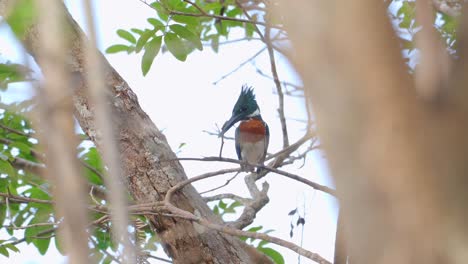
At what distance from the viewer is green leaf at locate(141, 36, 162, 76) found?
11.2 feet

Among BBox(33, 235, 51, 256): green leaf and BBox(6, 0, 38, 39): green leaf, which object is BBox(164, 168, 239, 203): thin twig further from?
BBox(33, 235, 51, 256): green leaf

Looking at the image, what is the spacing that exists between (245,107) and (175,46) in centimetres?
257

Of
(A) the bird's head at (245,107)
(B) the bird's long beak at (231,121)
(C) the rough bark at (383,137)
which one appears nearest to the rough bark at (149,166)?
(C) the rough bark at (383,137)

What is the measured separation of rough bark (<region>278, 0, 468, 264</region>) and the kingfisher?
14.8 feet

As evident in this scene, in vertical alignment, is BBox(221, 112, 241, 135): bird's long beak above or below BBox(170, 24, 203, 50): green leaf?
above

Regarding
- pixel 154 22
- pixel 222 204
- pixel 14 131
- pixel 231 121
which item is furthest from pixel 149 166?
pixel 231 121

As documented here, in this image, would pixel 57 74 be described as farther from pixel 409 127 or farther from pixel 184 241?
pixel 184 241

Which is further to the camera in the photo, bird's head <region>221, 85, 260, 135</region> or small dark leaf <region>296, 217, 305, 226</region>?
bird's head <region>221, 85, 260, 135</region>

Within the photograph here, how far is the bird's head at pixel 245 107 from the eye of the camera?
581 cm

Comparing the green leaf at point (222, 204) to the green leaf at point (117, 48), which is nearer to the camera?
the green leaf at point (222, 204)

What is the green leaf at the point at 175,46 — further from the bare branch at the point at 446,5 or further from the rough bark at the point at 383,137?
the rough bark at the point at 383,137

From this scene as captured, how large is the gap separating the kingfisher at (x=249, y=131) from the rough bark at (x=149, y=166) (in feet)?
7.54

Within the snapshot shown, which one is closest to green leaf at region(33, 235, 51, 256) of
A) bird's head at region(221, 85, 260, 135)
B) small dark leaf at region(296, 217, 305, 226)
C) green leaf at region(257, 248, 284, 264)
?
green leaf at region(257, 248, 284, 264)

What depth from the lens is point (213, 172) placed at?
8.59 feet
